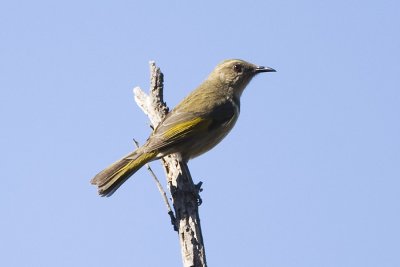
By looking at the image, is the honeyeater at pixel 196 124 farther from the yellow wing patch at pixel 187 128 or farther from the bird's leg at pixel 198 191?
the bird's leg at pixel 198 191

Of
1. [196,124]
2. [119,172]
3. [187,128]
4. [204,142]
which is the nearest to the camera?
[119,172]

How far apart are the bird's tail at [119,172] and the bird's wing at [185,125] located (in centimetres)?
14

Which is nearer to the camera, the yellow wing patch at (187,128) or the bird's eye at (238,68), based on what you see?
the yellow wing patch at (187,128)

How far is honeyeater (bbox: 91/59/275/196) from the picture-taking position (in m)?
6.99

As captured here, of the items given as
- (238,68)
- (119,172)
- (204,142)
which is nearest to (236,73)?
(238,68)

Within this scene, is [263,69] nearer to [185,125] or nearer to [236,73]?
[236,73]

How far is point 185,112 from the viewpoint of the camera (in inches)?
307

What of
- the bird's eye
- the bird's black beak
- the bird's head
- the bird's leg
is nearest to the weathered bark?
the bird's leg

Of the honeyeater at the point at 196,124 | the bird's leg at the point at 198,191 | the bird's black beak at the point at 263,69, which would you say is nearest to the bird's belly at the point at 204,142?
the honeyeater at the point at 196,124

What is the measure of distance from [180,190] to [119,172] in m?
0.75

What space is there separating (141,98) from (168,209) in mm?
2409

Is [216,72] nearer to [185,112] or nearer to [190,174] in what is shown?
[185,112]

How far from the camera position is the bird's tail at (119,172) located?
265 inches

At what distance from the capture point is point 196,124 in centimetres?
773
